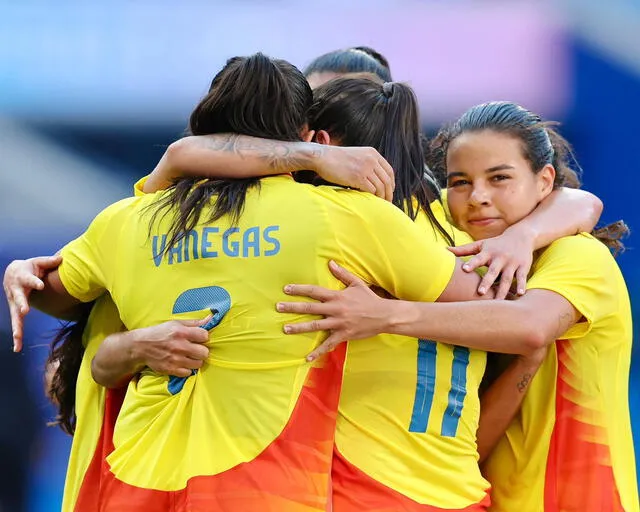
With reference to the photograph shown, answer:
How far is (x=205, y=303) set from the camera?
2.13 meters

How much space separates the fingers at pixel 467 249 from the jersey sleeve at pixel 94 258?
0.79 metres

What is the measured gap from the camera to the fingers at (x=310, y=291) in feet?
6.81

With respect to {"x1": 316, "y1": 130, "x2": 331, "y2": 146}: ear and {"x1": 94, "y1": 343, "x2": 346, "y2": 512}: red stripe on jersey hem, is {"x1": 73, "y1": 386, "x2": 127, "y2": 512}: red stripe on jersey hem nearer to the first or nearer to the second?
{"x1": 94, "y1": 343, "x2": 346, "y2": 512}: red stripe on jersey hem

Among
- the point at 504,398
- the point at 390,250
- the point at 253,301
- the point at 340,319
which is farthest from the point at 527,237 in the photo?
the point at 253,301

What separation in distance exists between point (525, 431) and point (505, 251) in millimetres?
491

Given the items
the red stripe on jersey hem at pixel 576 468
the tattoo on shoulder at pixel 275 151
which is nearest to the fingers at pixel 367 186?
the tattoo on shoulder at pixel 275 151

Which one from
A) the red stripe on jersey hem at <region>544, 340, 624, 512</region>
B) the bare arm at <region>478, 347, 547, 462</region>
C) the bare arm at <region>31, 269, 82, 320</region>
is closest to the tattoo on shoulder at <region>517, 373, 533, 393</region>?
the bare arm at <region>478, 347, 547, 462</region>

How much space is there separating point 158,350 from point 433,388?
63 cm

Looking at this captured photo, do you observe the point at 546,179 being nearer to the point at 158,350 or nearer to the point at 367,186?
the point at 367,186

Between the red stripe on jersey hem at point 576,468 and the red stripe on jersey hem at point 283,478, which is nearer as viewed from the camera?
the red stripe on jersey hem at point 283,478

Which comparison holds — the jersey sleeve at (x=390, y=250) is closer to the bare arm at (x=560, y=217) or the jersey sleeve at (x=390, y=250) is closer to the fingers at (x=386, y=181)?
the fingers at (x=386, y=181)

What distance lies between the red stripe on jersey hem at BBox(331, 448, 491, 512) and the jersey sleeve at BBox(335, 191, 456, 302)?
41 cm

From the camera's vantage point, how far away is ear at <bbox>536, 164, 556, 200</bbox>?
2.68 m

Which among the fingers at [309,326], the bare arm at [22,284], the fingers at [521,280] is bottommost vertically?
the bare arm at [22,284]
